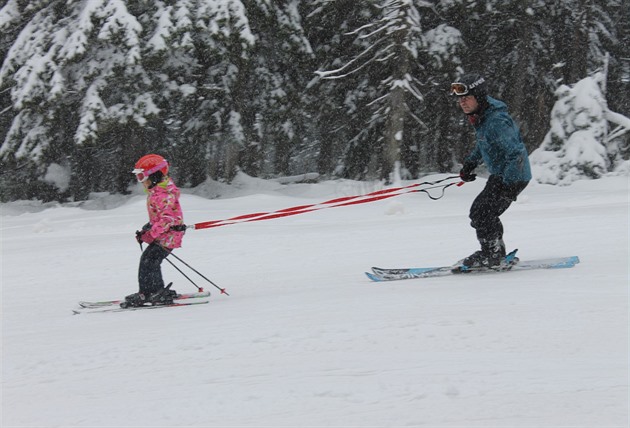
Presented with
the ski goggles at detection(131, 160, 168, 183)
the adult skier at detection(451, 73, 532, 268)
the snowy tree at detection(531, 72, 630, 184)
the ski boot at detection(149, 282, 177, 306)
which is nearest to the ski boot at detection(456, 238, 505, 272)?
the adult skier at detection(451, 73, 532, 268)

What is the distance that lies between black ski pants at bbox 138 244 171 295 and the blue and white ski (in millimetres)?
2037

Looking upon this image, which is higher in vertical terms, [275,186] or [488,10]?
[488,10]

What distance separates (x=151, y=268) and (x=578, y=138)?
41.1 feet

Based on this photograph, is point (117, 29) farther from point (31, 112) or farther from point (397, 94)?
point (397, 94)

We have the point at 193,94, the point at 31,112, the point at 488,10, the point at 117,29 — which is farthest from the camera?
the point at 488,10

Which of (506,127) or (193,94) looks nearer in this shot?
(506,127)

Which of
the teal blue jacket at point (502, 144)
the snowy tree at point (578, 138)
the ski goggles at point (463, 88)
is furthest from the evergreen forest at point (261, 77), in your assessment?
the ski goggles at point (463, 88)

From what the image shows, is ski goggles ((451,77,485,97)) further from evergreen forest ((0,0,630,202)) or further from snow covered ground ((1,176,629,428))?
evergreen forest ((0,0,630,202))

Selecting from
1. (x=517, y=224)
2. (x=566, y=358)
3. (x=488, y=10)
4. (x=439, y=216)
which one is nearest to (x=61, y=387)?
(x=566, y=358)

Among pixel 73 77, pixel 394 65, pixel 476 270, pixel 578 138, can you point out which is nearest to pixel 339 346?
pixel 476 270

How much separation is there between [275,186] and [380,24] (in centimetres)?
579

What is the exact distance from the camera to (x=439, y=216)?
11.8 m

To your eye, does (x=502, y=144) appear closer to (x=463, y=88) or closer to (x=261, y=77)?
(x=463, y=88)

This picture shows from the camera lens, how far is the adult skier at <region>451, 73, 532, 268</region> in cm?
614
